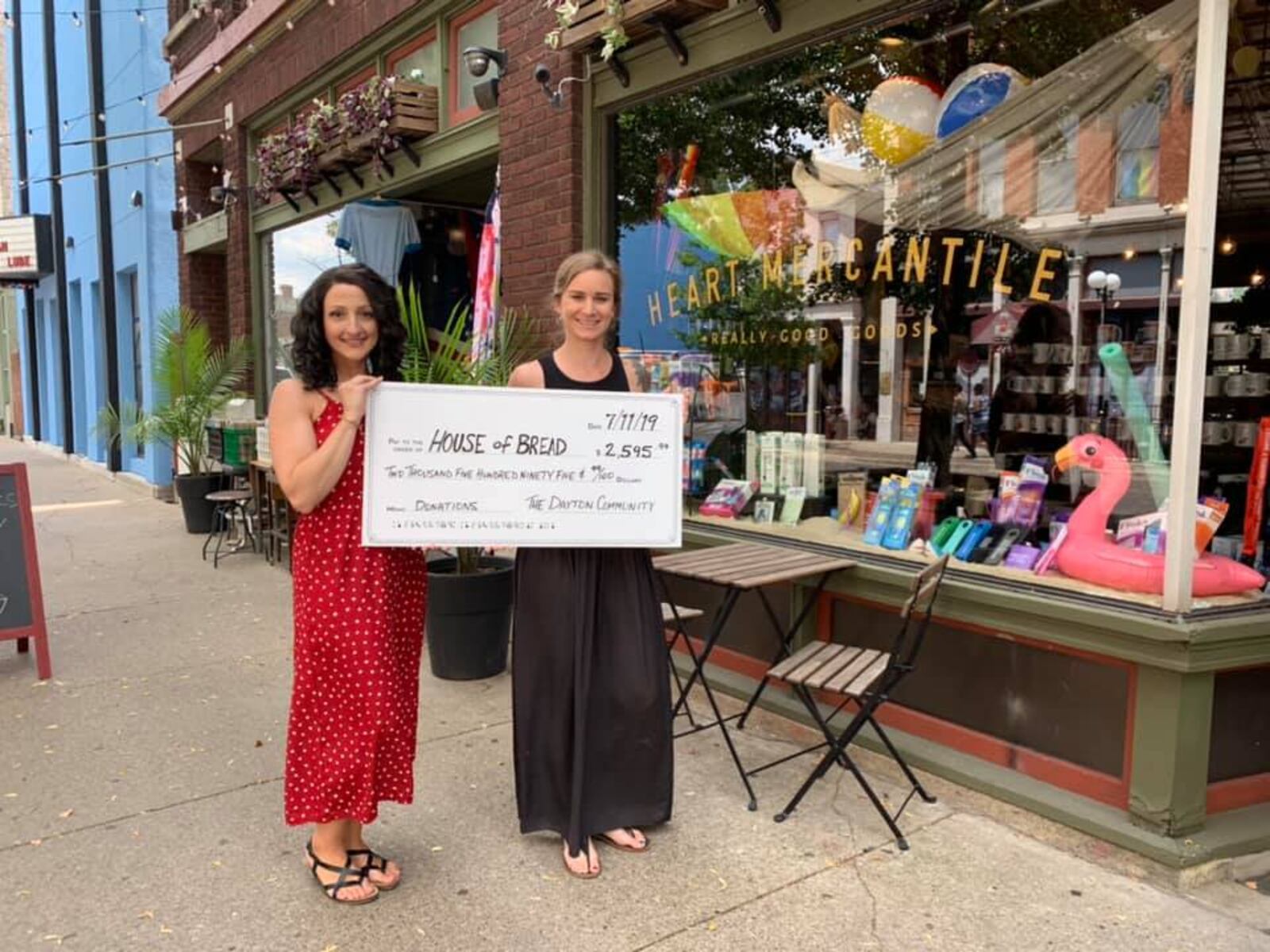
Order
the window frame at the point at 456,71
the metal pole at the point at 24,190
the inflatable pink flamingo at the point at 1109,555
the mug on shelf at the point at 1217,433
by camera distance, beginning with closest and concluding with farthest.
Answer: the inflatable pink flamingo at the point at 1109,555 < the mug on shelf at the point at 1217,433 < the window frame at the point at 456,71 < the metal pole at the point at 24,190

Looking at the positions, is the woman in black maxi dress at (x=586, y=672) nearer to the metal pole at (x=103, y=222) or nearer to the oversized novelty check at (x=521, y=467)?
the oversized novelty check at (x=521, y=467)

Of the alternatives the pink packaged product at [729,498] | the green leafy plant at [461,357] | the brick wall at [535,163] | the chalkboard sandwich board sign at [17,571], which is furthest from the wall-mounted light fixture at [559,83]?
the chalkboard sandwich board sign at [17,571]

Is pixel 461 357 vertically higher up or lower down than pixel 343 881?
higher up

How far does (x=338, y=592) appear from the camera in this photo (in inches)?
101

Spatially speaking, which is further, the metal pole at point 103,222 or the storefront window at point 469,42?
the metal pole at point 103,222

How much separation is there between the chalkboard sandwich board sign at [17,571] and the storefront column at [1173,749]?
4.68 meters

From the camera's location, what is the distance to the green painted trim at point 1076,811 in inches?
111

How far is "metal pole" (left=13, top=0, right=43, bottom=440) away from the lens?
16.3m

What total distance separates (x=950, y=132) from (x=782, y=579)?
6.63 feet

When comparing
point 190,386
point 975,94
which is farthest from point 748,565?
point 190,386

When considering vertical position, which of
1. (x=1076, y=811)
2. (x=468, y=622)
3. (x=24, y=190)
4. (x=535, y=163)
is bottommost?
(x=1076, y=811)

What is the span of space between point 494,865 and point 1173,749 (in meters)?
2.05

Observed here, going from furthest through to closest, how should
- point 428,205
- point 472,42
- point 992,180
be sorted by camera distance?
point 428,205
point 472,42
point 992,180

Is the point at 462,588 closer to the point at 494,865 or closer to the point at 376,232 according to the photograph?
the point at 494,865
